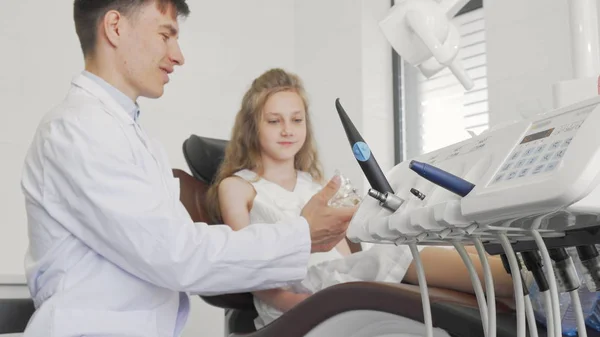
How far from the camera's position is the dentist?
1178 mm

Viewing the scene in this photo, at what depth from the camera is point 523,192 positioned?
1.63 ft

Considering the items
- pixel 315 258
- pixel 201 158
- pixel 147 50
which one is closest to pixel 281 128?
pixel 201 158

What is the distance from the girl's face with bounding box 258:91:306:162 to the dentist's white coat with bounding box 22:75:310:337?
0.82 metres

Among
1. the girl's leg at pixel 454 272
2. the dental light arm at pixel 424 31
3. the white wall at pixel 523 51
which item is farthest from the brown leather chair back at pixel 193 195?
the white wall at pixel 523 51

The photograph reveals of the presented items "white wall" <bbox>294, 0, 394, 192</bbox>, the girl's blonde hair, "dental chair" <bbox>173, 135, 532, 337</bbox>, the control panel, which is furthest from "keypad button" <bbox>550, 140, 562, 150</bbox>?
"white wall" <bbox>294, 0, 394, 192</bbox>

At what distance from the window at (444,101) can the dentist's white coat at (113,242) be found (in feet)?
7.14

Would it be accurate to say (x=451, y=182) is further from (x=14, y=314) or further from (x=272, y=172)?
(x=272, y=172)

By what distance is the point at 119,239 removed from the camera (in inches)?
46.4

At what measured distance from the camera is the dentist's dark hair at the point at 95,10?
1.45 metres

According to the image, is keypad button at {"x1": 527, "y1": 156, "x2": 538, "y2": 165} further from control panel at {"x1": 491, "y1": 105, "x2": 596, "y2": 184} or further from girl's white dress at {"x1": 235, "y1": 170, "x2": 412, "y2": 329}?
girl's white dress at {"x1": 235, "y1": 170, "x2": 412, "y2": 329}

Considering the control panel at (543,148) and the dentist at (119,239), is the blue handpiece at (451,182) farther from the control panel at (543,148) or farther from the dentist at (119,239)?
the dentist at (119,239)

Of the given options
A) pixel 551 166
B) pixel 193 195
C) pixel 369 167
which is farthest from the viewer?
pixel 193 195

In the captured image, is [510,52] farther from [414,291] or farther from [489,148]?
[489,148]

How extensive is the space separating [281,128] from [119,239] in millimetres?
999
